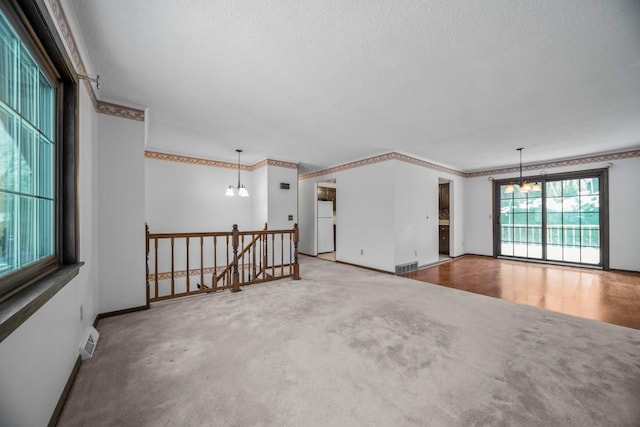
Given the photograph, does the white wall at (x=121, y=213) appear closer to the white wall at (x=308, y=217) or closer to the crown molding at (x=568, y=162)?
the white wall at (x=308, y=217)

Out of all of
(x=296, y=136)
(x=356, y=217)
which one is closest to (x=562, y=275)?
(x=356, y=217)

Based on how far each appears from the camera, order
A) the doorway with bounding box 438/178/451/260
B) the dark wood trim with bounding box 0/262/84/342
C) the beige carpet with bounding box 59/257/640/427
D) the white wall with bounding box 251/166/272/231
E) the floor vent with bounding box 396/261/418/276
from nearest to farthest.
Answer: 1. the dark wood trim with bounding box 0/262/84/342
2. the beige carpet with bounding box 59/257/640/427
3. the floor vent with bounding box 396/261/418/276
4. the white wall with bounding box 251/166/272/231
5. the doorway with bounding box 438/178/451/260

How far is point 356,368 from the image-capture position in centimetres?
192

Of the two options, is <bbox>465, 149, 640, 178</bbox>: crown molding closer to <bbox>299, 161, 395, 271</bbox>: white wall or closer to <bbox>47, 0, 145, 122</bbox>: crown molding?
<bbox>299, 161, 395, 271</bbox>: white wall

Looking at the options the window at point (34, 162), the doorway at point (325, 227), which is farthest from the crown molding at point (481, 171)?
the window at point (34, 162)

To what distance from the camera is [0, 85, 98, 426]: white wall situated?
40.1 inches

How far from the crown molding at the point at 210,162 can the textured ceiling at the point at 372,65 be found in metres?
1.21

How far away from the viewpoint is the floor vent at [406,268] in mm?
5047

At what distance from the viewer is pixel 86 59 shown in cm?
214

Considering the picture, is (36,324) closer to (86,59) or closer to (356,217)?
(86,59)

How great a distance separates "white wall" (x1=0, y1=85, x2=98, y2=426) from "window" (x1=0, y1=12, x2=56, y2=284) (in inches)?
12.6

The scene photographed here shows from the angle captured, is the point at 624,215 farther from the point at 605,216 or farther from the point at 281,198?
the point at 281,198

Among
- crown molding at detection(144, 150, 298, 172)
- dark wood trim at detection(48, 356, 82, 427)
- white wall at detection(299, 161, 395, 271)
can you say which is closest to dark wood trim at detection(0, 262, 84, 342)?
dark wood trim at detection(48, 356, 82, 427)

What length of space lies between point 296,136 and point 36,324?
12.0 ft
